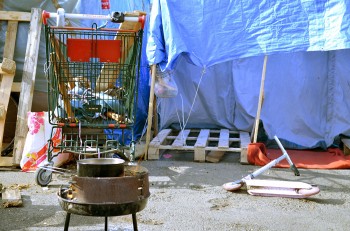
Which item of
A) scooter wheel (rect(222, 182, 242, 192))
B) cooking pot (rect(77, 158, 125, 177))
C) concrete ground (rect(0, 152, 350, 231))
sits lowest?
concrete ground (rect(0, 152, 350, 231))

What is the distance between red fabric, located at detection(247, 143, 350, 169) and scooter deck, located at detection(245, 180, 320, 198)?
4.37ft

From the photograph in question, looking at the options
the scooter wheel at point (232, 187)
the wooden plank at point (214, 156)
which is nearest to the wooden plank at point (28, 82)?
the wooden plank at point (214, 156)

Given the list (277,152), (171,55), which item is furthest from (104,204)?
(277,152)

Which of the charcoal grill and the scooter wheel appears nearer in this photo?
the charcoal grill

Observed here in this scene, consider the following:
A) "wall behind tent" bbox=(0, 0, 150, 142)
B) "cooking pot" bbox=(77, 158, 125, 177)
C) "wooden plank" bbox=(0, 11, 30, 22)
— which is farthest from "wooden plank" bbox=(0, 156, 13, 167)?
"cooking pot" bbox=(77, 158, 125, 177)

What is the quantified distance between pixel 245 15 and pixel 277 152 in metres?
2.11

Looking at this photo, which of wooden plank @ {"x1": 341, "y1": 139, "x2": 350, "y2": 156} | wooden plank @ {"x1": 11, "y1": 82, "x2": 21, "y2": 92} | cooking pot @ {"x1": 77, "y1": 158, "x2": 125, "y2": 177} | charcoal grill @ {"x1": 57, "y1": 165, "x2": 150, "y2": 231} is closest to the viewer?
charcoal grill @ {"x1": 57, "y1": 165, "x2": 150, "y2": 231}

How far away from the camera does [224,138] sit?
750cm

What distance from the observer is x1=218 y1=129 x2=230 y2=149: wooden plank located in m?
6.98

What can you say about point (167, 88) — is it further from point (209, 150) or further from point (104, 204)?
point (104, 204)

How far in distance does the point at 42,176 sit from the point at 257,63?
396 centimetres

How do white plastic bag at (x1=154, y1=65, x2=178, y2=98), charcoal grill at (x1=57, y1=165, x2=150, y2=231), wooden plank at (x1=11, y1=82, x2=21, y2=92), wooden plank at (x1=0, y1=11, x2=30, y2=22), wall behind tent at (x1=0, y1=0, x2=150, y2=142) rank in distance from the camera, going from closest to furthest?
charcoal grill at (x1=57, y1=165, x2=150, y2=231), wooden plank at (x1=11, y1=82, x2=21, y2=92), white plastic bag at (x1=154, y1=65, x2=178, y2=98), wooden plank at (x1=0, y1=11, x2=30, y2=22), wall behind tent at (x1=0, y1=0, x2=150, y2=142)

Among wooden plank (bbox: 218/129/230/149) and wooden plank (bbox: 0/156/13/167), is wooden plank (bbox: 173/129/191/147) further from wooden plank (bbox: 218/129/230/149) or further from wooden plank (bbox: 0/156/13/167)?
wooden plank (bbox: 0/156/13/167)

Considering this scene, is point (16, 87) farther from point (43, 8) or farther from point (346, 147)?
point (346, 147)
